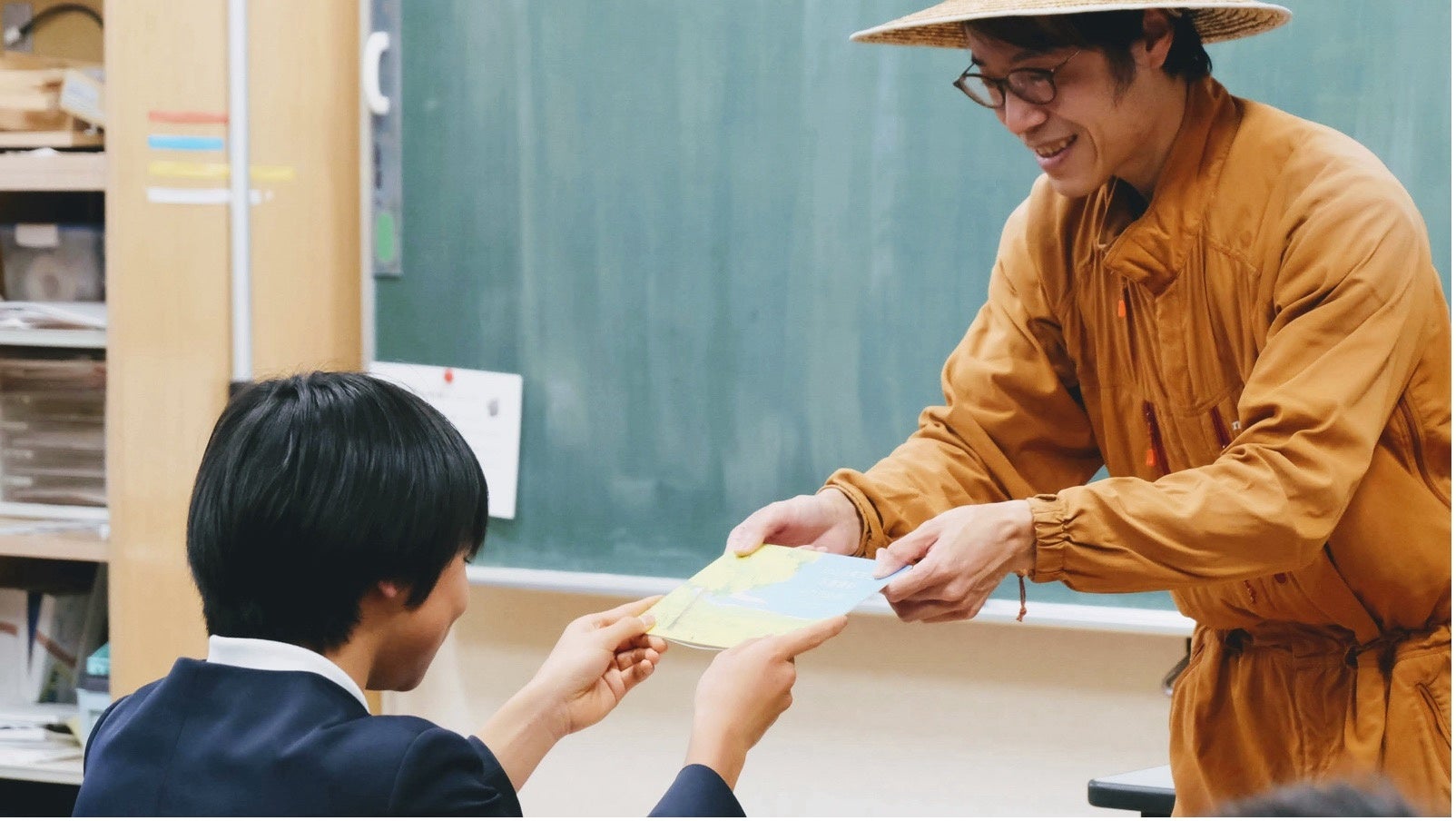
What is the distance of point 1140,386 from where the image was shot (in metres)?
1.54

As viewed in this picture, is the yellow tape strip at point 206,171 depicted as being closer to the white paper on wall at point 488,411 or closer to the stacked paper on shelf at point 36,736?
the white paper on wall at point 488,411

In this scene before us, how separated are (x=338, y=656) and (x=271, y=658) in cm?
8

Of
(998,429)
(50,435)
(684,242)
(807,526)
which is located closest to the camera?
(807,526)

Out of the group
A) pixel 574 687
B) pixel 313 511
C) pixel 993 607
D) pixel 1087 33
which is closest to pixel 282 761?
pixel 313 511

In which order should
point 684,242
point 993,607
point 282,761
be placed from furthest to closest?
point 684,242 < point 993,607 < point 282,761

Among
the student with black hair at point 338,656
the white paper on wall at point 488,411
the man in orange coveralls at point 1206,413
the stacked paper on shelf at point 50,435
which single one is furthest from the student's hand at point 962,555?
the stacked paper on shelf at point 50,435

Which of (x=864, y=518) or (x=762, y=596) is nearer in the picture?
(x=762, y=596)

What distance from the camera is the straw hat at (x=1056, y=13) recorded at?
4.48 ft

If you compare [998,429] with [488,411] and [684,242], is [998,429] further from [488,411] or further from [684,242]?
[488,411]

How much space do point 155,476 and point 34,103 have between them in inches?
26.7

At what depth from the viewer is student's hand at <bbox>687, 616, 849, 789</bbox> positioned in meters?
1.18

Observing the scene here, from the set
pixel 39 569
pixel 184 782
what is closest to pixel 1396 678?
pixel 184 782

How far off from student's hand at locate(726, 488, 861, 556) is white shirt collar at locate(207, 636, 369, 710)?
496 millimetres

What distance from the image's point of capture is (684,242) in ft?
8.66
